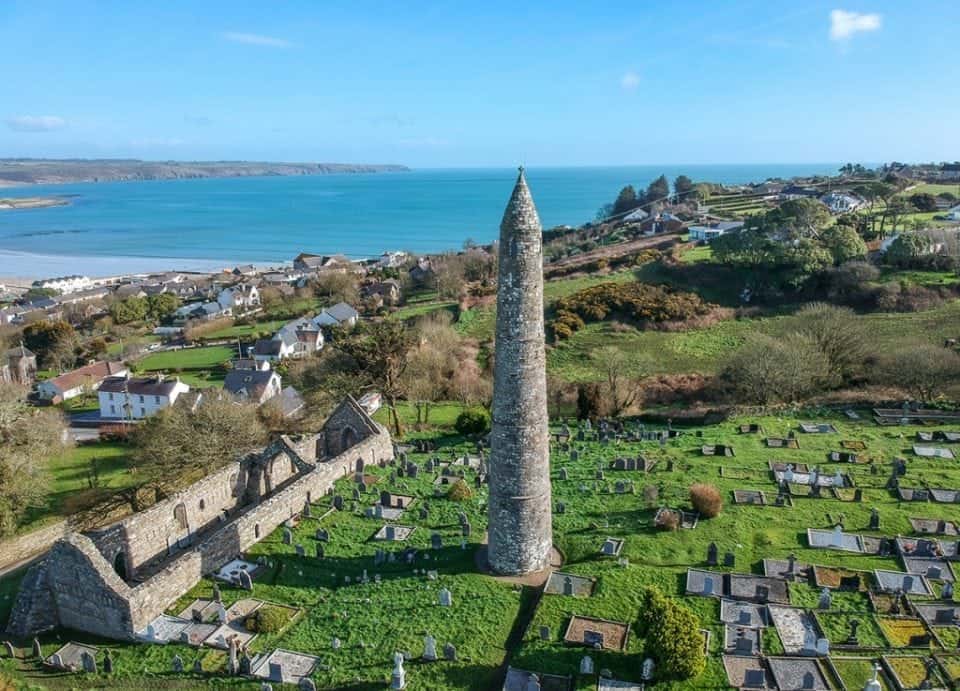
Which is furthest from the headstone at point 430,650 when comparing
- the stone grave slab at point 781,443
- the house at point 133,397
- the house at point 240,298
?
the house at point 240,298

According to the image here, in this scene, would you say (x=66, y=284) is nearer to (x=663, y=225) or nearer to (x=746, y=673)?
(x=663, y=225)

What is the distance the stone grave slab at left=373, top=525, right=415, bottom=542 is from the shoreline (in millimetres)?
110857

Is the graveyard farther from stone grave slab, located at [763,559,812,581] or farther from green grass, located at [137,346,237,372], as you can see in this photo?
green grass, located at [137,346,237,372]

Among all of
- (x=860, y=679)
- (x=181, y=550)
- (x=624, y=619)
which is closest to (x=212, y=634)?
(x=181, y=550)

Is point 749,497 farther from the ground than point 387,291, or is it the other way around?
point 387,291

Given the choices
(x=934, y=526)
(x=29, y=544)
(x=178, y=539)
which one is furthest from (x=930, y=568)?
(x=29, y=544)

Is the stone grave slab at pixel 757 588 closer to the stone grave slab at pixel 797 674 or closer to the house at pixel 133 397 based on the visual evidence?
the stone grave slab at pixel 797 674

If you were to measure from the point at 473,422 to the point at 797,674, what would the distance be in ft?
61.7

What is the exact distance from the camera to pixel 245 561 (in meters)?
20.3

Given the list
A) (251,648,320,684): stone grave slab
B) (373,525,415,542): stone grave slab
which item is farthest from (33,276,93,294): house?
(251,648,320,684): stone grave slab

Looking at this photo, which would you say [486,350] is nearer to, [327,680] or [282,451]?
[282,451]

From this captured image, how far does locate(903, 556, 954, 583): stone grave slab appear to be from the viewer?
18.3 m

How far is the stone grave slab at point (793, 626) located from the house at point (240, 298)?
71.1m

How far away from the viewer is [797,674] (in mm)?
14734
